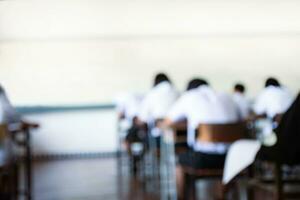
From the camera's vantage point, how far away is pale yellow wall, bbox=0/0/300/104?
6.77 meters

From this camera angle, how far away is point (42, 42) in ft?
22.5

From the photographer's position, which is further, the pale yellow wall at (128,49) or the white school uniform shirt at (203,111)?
the pale yellow wall at (128,49)

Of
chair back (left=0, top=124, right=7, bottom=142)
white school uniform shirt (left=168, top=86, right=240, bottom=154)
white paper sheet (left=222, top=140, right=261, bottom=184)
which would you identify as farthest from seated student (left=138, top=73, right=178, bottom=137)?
white paper sheet (left=222, top=140, right=261, bottom=184)

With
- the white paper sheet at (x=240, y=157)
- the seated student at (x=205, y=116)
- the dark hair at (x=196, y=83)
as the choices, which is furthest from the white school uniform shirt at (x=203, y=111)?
the white paper sheet at (x=240, y=157)

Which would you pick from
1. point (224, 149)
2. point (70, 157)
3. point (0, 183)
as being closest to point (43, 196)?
point (0, 183)

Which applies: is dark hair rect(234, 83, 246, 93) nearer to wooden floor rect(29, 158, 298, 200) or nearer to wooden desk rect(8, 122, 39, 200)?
wooden floor rect(29, 158, 298, 200)

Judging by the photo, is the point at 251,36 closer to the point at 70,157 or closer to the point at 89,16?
the point at 89,16

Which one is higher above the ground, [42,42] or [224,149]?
[42,42]

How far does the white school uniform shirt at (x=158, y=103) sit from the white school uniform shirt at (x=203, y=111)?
36.4 inches

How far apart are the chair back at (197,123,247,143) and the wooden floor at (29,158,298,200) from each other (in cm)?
76

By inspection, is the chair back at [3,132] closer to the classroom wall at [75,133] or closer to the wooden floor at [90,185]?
the wooden floor at [90,185]

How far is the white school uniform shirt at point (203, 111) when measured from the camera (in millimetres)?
2939

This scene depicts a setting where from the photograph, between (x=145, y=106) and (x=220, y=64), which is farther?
(x=220, y=64)

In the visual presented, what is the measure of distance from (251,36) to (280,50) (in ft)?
1.84
